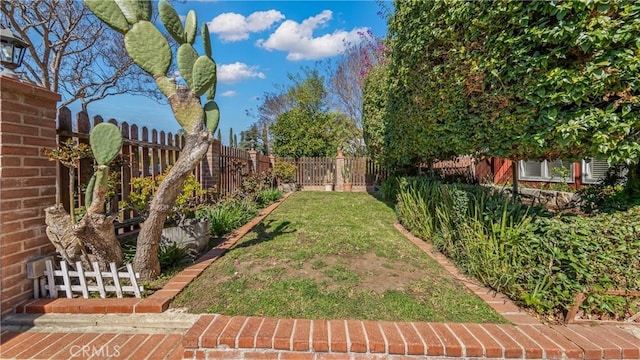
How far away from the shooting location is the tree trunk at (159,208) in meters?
2.69

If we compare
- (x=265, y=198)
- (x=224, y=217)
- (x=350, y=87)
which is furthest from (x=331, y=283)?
(x=350, y=87)

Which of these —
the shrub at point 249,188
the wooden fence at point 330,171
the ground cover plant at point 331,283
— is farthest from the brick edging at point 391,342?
the wooden fence at point 330,171

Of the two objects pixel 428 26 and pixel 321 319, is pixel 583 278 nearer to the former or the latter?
pixel 321 319

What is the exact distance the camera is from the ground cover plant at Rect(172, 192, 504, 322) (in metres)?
2.27

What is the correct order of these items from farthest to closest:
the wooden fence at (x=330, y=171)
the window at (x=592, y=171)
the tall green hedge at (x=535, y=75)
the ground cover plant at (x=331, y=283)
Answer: the wooden fence at (x=330, y=171), the window at (x=592, y=171), the ground cover plant at (x=331, y=283), the tall green hedge at (x=535, y=75)

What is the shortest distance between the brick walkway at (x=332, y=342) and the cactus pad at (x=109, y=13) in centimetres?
254

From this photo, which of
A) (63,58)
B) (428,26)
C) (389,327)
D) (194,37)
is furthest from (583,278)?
(63,58)

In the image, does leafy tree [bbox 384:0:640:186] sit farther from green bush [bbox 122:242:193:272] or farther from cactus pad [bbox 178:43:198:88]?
green bush [bbox 122:242:193:272]

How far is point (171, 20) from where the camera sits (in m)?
2.69

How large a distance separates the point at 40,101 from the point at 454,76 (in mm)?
4029

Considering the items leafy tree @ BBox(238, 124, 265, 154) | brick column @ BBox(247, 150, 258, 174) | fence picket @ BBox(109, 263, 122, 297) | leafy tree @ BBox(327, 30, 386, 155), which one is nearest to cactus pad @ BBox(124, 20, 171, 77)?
fence picket @ BBox(109, 263, 122, 297)

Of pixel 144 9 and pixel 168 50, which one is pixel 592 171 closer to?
pixel 168 50

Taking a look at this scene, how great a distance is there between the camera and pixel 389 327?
1.98 metres

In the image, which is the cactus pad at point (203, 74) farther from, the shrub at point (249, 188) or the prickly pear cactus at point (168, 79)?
the shrub at point (249, 188)
